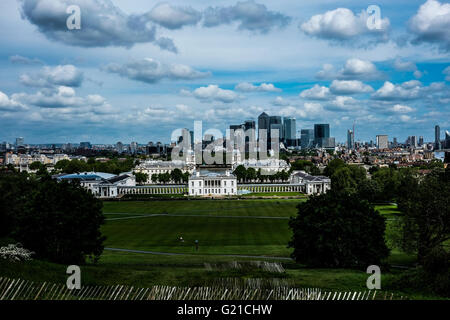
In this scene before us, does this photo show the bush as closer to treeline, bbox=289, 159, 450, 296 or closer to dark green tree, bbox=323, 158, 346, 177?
treeline, bbox=289, 159, 450, 296

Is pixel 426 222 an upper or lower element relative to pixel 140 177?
upper

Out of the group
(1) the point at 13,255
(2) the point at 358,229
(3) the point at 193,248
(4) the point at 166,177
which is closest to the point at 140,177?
(4) the point at 166,177

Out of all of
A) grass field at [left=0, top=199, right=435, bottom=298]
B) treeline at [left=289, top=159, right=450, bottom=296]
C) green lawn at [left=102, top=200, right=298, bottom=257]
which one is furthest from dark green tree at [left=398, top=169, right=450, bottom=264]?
green lawn at [left=102, top=200, right=298, bottom=257]

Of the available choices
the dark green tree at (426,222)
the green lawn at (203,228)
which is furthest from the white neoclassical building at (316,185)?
the dark green tree at (426,222)

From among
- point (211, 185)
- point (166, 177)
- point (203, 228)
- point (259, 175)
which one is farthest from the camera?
point (259, 175)

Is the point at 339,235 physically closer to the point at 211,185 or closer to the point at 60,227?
the point at 60,227

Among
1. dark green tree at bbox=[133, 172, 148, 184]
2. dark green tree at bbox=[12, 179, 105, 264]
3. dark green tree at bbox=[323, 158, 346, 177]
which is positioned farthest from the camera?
dark green tree at bbox=[323, 158, 346, 177]

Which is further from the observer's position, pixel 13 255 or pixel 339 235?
pixel 339 235

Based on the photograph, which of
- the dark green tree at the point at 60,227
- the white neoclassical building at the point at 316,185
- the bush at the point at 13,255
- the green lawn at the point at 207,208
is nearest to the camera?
the bush at the point at 13,255

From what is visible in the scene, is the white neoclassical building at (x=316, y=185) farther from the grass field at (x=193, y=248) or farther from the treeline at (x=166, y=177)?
the treeline at (x=166, y=177)

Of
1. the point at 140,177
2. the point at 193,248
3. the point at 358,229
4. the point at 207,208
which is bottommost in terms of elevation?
the point at 207,208
